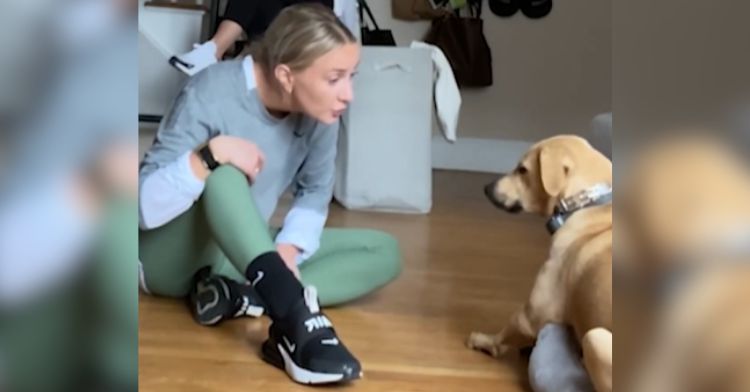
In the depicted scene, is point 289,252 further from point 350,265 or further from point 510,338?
point 510,338

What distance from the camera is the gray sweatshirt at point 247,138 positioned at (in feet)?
4.44

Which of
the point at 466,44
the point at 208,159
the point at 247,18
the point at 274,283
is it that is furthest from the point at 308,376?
the point at 466,44

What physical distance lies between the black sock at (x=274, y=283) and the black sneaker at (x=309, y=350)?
1 centimetres

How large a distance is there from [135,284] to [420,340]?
1004 millimetres

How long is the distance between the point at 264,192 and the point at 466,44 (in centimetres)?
187

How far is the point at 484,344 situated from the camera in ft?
4.23

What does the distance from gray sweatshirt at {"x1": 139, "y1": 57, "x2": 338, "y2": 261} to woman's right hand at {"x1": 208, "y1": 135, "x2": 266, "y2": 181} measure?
0.05 m

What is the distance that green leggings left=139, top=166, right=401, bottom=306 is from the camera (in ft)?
4.26

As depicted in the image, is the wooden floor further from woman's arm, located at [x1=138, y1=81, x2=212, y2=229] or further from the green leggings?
woman's arm, located at [x1=138, y1=81, x2=212, y2=229]

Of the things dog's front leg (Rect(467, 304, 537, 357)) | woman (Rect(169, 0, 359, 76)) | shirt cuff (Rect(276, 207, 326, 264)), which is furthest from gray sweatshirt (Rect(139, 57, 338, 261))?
woman (Rect(169, 0, 359, 76))

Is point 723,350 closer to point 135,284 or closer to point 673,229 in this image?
point 673,229

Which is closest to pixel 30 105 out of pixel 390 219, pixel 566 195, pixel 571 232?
pixel 571 232

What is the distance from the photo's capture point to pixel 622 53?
1.18ft

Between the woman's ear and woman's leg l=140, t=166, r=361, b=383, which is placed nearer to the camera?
woman's leg l=140, t=166, r=361, b=383
